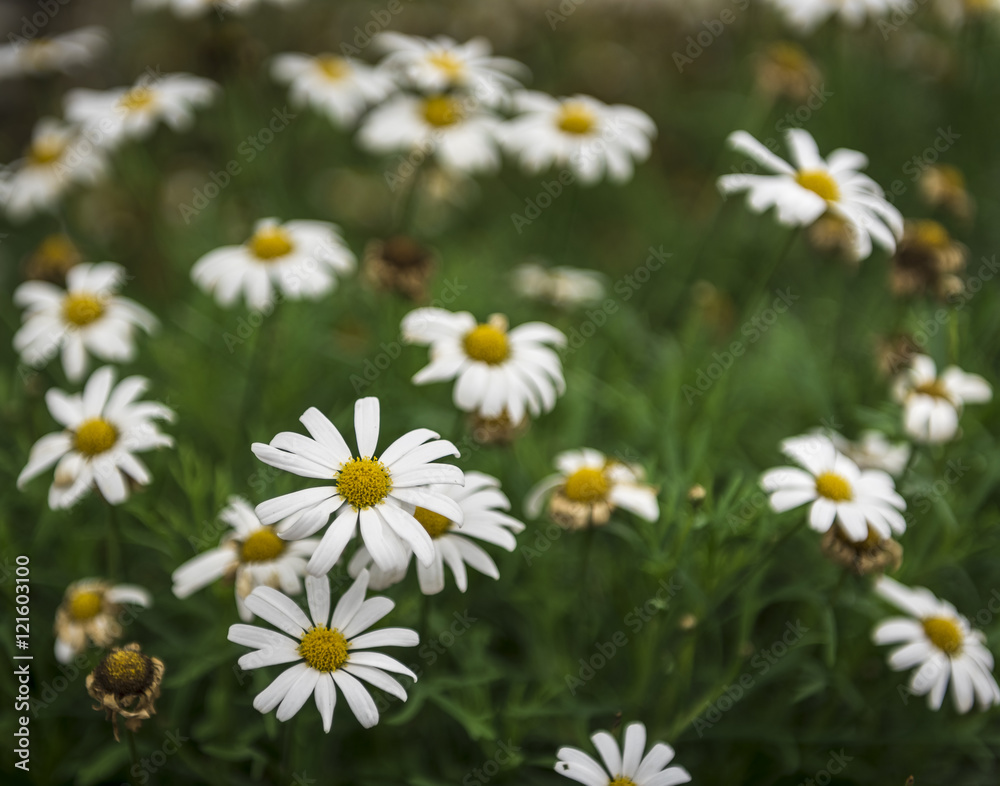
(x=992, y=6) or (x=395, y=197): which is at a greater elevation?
(x=992, y=6)

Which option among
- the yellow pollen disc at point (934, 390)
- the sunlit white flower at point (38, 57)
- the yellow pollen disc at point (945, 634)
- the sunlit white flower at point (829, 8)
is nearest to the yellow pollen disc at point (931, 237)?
the yellow pollen disc at point (934, 390)

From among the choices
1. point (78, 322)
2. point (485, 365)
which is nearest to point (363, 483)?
point (485, 365)

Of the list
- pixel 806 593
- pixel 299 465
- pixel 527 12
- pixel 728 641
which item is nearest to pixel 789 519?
pixel 806 593

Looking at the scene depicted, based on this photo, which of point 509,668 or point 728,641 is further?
point 728,641

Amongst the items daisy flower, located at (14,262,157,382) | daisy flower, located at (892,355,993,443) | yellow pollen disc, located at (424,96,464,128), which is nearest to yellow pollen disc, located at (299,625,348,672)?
daisy flower, located at (14,262,157,382)

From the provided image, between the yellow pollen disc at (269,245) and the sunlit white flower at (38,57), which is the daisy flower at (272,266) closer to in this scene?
the yellow pollen disc at (269,245)

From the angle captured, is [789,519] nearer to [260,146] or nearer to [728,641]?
[728,641]
